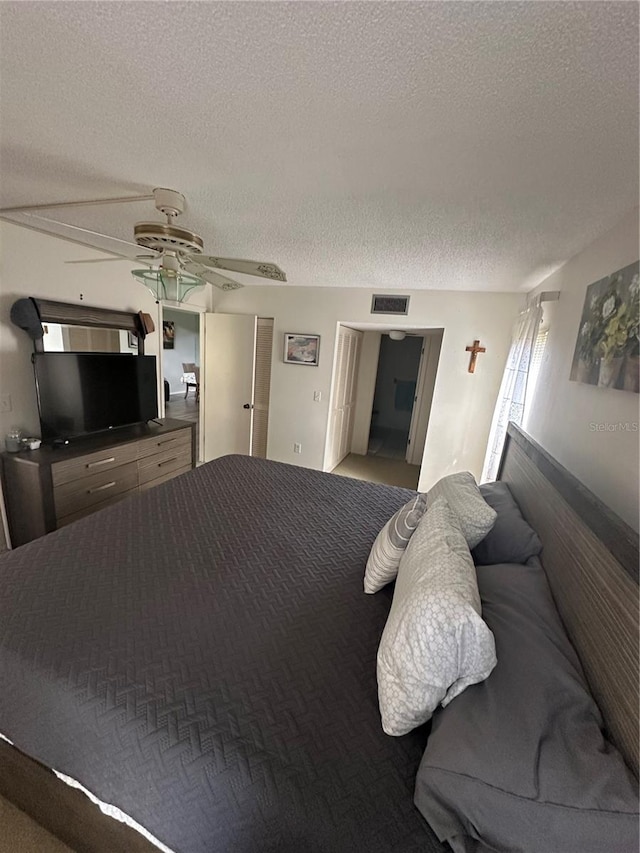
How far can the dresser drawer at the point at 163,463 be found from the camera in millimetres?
3098

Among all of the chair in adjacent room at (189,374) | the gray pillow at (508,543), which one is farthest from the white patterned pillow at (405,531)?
the chair in adjacent room at (189,374)

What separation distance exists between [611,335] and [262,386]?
143 inches

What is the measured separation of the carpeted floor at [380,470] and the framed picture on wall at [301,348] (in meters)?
1.52

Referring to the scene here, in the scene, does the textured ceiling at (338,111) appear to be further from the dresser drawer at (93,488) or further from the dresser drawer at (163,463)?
the dresser drawer at (163,463)

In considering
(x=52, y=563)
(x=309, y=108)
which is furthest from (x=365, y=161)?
(x=52, y=563)

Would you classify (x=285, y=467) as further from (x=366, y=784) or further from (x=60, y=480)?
(x=366, y=784)

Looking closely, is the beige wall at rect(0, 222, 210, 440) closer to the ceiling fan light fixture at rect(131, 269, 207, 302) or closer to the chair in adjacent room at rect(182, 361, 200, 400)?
the ceiling fan light fixture at rect(131, 269, 207, 302)

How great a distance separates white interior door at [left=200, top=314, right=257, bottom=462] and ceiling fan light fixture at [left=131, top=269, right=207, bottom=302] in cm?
235

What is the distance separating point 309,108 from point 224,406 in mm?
3742

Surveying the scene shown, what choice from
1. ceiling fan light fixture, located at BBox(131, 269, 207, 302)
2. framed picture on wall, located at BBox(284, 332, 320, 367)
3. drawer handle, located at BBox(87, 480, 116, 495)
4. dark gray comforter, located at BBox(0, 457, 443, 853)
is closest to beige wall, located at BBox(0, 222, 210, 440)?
drawer handle, located at BBox(87, 480, 116, 495)

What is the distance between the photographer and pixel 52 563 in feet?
4.55

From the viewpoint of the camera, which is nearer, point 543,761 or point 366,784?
point 543,761

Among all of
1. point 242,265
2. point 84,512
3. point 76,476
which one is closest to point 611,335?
point 242,265

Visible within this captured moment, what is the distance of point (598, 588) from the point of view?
936 mm
